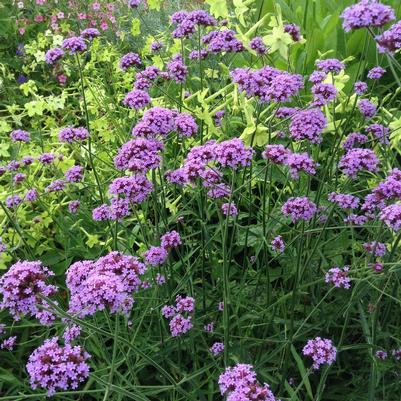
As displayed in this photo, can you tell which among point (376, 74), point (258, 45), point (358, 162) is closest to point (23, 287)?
point (358, 162)

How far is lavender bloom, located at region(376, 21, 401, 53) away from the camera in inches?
48.5

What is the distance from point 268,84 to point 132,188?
0.53m

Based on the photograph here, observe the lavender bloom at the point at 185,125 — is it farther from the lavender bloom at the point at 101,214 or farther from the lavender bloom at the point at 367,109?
the lavender bloom at the point at 367,109

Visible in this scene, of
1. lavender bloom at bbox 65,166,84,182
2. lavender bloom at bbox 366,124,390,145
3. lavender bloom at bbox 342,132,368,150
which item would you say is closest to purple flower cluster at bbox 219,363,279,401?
lavender bloom at bbox 342,132,368,150

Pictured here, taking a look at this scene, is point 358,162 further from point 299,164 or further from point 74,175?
point 74,175

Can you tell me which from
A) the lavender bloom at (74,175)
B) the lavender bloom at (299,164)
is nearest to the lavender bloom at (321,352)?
the lavender bloom at (299,164)

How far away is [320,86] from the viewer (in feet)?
5.33

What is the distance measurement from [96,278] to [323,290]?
1.19 meters

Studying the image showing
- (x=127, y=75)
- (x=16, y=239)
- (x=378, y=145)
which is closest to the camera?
(x=378, y=145)

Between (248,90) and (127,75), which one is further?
(127,75)

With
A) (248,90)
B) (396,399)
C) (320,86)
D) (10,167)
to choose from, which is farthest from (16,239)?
(396,399)

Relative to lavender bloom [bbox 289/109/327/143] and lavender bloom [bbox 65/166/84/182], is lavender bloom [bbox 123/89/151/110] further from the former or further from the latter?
lavender bloom [bbox 289/109/327/143]

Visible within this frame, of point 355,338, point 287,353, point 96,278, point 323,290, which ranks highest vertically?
point 96,278

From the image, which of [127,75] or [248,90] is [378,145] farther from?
[127,75]
